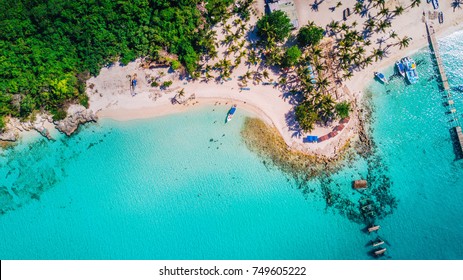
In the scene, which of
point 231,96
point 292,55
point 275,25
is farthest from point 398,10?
point 231,96

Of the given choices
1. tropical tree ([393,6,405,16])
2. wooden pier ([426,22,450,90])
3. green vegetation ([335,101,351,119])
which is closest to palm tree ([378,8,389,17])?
tropical tree ([393,6,405,16])

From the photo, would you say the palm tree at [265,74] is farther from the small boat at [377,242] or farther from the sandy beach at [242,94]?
the small boat at [377,242]

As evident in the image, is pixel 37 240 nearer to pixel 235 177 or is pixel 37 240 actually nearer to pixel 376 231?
pixel 235 177

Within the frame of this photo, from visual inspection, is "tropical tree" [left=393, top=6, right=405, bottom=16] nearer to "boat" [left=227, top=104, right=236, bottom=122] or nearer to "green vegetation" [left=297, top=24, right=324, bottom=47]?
"green vegetation" [left=297, top=24, right=324, bottom=47]

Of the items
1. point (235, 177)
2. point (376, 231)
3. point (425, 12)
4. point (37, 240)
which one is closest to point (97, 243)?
point (37, 240)

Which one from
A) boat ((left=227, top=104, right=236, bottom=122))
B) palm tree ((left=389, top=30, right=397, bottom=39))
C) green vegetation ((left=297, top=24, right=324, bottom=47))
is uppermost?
green vegetation ((left=297, top=24, right=324, bottom=47))

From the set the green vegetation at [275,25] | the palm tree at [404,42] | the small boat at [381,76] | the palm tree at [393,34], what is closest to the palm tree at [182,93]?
the green vegetation at [275,25]
